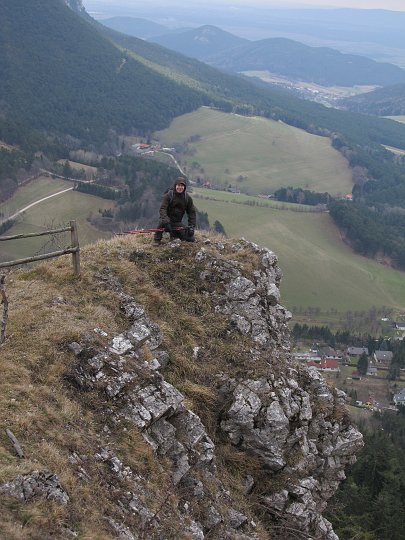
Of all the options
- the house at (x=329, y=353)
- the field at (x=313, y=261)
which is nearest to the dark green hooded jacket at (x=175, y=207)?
the house at (x=329, y=353)

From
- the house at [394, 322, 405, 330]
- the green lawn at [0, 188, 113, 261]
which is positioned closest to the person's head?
the green lawn at [0, 188, 113, 261]

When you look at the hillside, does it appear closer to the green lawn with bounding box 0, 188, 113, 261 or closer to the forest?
the forest

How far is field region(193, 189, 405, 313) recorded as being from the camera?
124812 millimetres

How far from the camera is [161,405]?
1201 cm

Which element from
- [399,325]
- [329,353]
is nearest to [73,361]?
[329,353]

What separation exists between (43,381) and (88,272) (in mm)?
4909

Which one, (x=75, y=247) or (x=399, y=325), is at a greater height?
(x=75, y=247)

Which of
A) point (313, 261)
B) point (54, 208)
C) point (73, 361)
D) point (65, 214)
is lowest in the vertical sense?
point (313, 261)

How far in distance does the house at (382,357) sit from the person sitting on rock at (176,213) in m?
94.1

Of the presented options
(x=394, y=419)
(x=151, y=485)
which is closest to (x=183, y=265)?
(x=151, y=485)

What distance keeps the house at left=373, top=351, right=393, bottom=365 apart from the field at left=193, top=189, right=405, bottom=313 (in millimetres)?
18761

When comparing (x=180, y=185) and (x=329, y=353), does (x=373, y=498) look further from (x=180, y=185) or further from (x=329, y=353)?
(x=329, y=353)

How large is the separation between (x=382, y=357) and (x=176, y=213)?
95548mm

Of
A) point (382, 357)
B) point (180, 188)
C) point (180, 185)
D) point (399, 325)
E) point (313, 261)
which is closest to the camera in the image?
point (180, 185)
